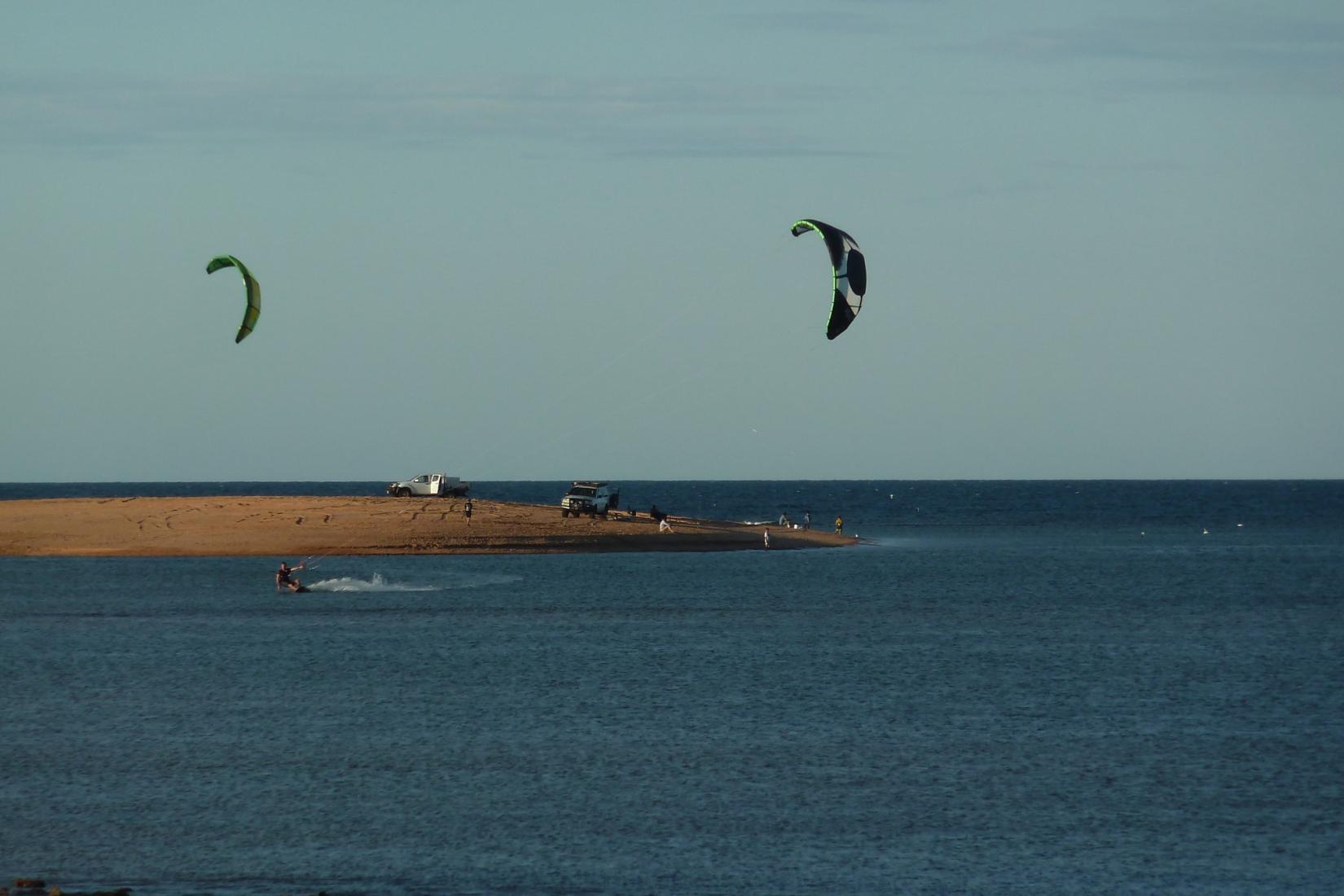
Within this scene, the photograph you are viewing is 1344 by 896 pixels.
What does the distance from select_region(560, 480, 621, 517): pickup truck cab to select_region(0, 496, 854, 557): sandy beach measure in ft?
3.08

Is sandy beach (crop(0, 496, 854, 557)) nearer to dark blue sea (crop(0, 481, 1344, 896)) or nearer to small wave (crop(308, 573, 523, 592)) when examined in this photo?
small wave (crop(308, 573, 523, 592))

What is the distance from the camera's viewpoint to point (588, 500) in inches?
3688

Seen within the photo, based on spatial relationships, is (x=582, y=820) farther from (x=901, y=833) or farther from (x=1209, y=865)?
(x=1209, y=865)

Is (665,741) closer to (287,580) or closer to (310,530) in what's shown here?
(287,580)

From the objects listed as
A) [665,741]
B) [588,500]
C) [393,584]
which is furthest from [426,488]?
[665,741]

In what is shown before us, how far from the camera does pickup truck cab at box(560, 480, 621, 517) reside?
92.4 metres

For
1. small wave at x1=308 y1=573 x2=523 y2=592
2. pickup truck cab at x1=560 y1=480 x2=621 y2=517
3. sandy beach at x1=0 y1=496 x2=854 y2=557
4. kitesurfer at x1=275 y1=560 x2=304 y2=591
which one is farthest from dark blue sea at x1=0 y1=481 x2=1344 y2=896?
pickup truck cab at x1=560 y1=480 x2=621 y2=517

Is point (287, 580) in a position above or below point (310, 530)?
below

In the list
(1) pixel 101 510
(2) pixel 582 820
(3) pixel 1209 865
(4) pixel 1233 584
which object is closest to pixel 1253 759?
(3) pixel 1209 865

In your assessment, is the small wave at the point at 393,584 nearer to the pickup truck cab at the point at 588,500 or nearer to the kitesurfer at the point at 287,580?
the kitesurfer at the point at 287,580

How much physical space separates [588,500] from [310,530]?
18.8m

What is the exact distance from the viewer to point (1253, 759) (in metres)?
29.6

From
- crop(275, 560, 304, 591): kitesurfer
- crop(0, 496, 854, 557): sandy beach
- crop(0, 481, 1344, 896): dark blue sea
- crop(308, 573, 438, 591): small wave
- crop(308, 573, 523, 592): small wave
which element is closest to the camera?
crop(0, 481, 1344, 896): dark blue sea

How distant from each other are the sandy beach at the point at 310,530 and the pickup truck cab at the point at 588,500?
0.94 m
